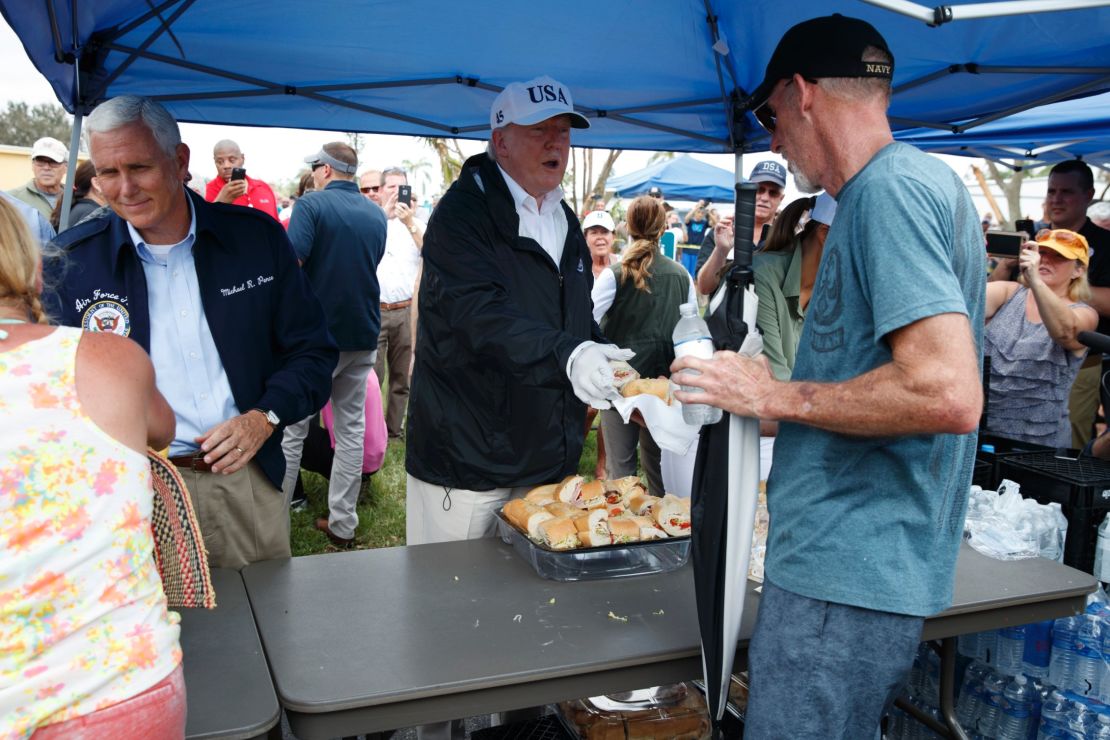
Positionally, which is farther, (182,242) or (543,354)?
(182,242)

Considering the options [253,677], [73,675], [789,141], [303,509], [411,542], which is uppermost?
[789,141]

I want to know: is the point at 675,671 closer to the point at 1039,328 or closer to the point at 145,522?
the point at 145,522

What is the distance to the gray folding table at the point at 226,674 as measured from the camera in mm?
1454

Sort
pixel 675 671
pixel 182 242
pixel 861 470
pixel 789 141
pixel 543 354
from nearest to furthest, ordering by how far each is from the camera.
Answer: pixel 861 470 → pixel 789 141 → pixel 675 671 → pixel 543 354 → pixel 182 242

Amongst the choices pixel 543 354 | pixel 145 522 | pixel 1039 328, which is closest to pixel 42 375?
pixel 145 522

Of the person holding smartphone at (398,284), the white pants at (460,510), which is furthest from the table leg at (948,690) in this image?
the person holding smartphone at (398,284)

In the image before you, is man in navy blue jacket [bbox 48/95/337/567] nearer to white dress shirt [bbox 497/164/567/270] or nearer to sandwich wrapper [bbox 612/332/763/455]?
white dress shirt [bbox 497/164/567/270]

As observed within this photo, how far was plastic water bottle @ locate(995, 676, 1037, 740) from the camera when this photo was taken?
111 inches

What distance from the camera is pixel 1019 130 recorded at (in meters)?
5.40

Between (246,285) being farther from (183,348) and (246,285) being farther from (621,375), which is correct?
(621,375)

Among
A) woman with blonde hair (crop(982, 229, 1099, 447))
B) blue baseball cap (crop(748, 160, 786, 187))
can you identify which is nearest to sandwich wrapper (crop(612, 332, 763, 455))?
woman with blonde hair (crop(982, 229, 1099, 447))

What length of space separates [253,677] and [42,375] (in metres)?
0.75

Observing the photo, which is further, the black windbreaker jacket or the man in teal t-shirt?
the black windbreaker jacket

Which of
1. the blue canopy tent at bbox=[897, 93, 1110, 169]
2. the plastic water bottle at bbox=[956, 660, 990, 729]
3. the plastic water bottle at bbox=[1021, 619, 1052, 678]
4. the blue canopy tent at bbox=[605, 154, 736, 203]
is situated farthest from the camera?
the blue canopy tent at bbox=[605, 154, 736, 203]
